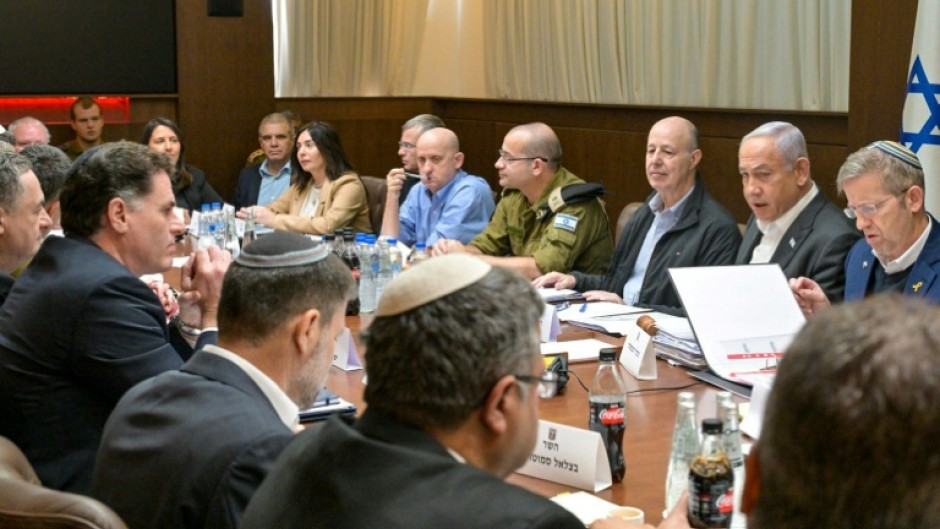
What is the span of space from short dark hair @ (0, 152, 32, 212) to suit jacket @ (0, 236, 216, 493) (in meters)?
1.00

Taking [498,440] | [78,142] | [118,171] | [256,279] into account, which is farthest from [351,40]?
[498,440]

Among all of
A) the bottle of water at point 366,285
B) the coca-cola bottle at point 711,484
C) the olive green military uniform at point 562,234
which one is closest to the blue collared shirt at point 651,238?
the olive green military uniform at point 562,234

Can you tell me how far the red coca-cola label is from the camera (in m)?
2.31

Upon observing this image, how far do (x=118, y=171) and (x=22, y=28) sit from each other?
5.86 m

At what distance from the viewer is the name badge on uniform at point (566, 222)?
4883 mm

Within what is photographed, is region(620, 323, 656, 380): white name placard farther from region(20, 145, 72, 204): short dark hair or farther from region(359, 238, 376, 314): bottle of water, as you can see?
region(20, 145, 72, 204): short dark hair

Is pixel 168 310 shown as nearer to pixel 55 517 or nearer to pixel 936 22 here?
pixel 55 517

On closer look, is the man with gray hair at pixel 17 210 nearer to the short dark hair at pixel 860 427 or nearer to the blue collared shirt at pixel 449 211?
the blue collared shirt at pixel 449 211

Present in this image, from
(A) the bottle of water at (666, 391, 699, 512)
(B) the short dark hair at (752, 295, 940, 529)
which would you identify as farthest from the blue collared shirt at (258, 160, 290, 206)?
(B) the short dark hair at (752, 295, 940, 529)

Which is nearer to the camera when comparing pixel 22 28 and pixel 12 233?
pixel 12 233

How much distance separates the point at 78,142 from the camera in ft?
26.5

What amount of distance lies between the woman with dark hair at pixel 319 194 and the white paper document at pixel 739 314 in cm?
332

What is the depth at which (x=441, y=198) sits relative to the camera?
6.04 m

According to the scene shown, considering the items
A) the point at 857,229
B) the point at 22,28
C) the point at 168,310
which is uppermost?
the point at 22,28
